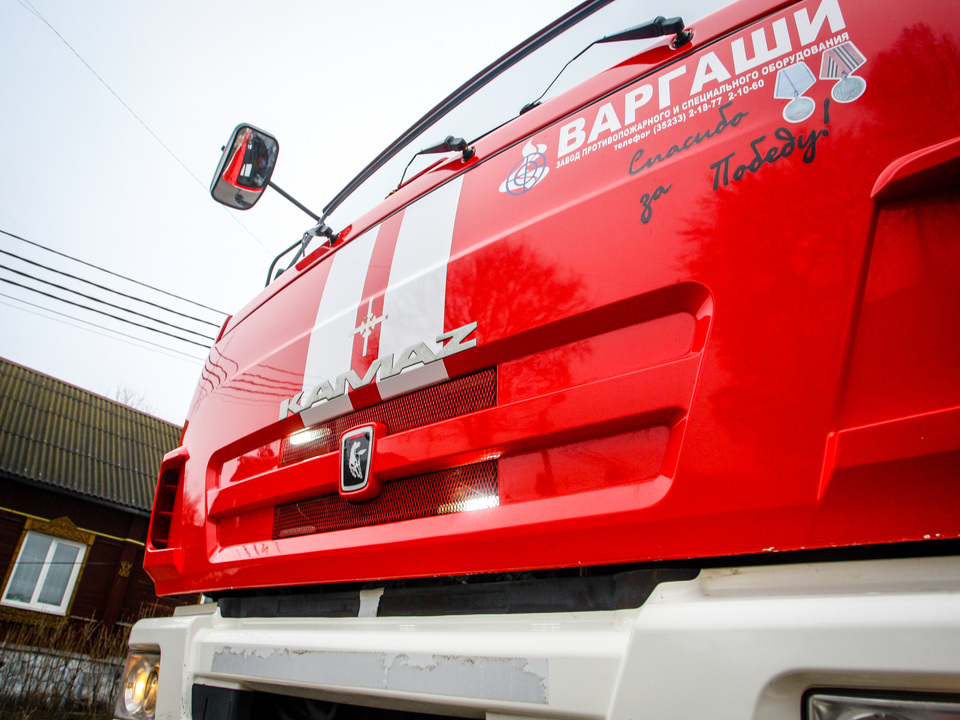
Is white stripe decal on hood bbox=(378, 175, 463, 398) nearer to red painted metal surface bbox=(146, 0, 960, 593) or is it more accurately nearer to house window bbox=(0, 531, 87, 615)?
red painted metal surface bbox=(146, 0, 960, 593)

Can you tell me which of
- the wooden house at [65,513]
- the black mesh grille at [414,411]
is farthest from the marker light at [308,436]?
the wooden house at [65,513]

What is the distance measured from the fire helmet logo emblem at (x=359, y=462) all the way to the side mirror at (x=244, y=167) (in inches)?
55.6

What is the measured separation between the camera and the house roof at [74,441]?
1174 cm

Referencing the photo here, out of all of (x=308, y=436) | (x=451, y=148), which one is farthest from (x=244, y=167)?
(x=308, y=436)

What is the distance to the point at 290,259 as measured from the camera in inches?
101

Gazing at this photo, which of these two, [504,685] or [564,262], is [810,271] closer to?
[564,262]

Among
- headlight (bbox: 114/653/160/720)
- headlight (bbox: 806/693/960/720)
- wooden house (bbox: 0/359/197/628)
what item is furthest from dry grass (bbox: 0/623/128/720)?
headlight (bbox: 806/693/960/720)

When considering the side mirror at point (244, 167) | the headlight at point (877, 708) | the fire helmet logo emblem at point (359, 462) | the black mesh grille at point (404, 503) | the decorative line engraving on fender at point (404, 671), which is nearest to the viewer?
the headlight at point (877, 708)

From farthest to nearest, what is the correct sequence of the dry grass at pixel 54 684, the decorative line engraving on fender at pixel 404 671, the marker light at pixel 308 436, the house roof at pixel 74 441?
the house roof at pixel 74 441 < the dry grass at pixel 54 684 < the marker light at pixel 308 436 < the decorative line engraving on fender at pixel 404 671

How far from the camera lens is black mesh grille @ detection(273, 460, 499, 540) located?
111 cm

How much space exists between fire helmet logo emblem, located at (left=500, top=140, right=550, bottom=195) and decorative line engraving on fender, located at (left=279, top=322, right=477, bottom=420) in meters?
0.34

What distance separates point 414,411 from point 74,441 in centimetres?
1501

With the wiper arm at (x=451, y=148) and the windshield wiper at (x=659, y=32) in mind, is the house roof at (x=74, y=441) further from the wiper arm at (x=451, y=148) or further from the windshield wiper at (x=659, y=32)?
the windshield wiper at (x=659, y=32)

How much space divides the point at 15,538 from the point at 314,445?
13.3 metres
